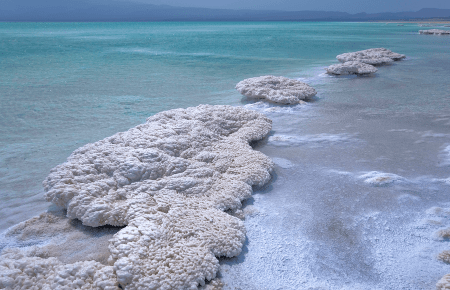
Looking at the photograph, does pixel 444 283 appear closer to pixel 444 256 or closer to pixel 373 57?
pixel 444 256

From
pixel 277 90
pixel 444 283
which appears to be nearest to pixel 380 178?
pixel 444 283

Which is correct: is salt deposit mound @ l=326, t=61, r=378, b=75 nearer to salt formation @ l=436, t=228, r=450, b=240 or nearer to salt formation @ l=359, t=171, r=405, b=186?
salt formation @ l=359, t=171, r=405, b=186

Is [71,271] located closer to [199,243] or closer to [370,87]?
[199,243]

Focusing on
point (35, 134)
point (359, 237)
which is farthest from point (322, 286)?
point (35, 134)

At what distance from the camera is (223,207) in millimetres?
1800

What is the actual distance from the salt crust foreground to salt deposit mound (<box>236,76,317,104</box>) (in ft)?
4.37

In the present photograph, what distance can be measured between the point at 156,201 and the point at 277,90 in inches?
118

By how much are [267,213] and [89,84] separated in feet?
18.8

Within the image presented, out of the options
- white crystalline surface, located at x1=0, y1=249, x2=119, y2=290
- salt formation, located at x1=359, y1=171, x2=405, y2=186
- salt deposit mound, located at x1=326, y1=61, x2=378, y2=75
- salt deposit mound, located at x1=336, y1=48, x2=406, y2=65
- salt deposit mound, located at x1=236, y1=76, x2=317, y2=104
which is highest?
salt deposit mound, located at x1=336, y1=48, x2=406, y2=65

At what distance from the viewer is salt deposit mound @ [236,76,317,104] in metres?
4.09

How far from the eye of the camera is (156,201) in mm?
1783

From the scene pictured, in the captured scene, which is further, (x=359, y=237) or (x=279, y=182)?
(x=279, y=182)

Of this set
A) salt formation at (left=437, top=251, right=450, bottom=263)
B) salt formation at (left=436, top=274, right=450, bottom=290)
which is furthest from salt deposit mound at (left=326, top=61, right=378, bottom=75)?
salt formation at (left=436, top=274, right=450, bottom=290)

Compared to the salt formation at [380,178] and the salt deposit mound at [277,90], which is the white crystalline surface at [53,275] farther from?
the salt deposit mound at [277,90]
